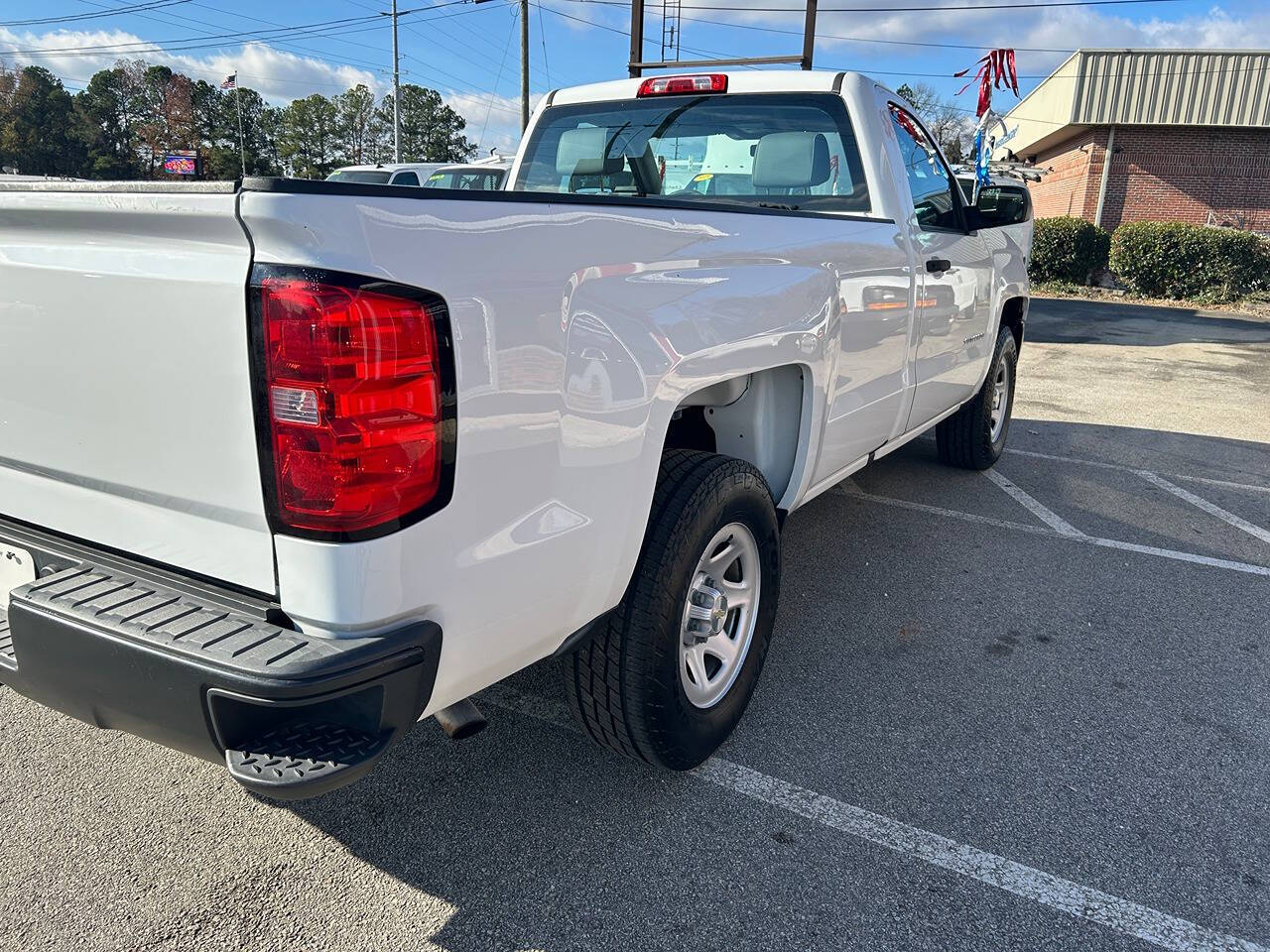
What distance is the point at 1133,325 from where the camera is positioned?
14.5 metres

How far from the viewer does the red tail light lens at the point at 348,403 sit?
4.81 feet

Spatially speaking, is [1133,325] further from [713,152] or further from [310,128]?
[310,128]

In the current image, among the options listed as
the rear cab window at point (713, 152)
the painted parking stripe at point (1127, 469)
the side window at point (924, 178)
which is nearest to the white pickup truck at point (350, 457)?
the rear cab window at point (713, 152)

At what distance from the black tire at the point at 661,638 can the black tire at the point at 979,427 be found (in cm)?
345

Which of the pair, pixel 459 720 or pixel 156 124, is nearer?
pixel 459 720

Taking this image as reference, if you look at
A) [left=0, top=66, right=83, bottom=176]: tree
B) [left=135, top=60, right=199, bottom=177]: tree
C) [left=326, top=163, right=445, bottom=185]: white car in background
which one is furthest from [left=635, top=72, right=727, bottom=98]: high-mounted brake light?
[left=135, top=60, right=199, bottom=177]: tree

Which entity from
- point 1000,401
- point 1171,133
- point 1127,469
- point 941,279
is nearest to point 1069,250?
point 1171,133

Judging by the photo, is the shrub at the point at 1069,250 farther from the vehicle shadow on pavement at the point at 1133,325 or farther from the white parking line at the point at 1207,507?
the white parking line at the point at 1207,507

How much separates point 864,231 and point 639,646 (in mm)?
1810

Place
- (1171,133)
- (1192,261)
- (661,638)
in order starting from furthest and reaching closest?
(1171,133) < (1192,261) < (661,638)

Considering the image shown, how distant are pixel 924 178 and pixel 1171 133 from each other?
2193cm

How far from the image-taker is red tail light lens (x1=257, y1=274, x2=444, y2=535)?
1.47m

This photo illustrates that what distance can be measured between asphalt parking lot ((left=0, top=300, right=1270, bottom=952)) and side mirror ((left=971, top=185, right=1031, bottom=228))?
1.79 m

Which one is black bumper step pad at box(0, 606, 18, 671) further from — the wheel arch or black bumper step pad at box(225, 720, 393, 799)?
the wheel arch
